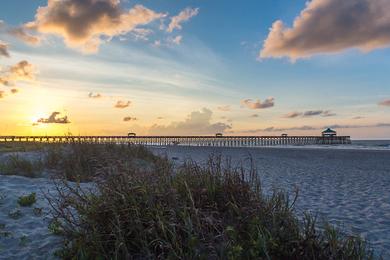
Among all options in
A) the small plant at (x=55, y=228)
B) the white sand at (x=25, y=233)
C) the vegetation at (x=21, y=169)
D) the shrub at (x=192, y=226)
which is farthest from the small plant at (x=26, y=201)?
the vegetation at (x=21, y=169)

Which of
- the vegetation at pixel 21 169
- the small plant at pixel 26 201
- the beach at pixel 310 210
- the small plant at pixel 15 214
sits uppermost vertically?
the vegetation at pixel 21 169

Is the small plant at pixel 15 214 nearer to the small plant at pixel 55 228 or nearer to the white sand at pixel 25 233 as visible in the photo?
the white sand at pixel 25 233

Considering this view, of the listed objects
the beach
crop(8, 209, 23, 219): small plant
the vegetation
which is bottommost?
the beach

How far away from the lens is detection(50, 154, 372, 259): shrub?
4539 millimetres

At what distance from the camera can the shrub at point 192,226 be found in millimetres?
4539

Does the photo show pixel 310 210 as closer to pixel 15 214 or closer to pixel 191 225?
pixel 191 225

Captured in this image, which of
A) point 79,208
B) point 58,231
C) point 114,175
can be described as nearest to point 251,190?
point 114,175

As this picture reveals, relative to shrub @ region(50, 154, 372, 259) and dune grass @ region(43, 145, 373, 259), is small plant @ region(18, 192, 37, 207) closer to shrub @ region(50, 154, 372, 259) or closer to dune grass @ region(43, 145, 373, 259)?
dune grass @ region(43, 145, 373, 259)

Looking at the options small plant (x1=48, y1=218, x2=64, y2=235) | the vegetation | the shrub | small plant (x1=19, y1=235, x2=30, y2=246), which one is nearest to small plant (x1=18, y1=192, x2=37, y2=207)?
small plant (x1=48, y1=218, x2=64, y2=235)

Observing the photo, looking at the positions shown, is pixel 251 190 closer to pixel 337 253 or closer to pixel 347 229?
pixel 337 253

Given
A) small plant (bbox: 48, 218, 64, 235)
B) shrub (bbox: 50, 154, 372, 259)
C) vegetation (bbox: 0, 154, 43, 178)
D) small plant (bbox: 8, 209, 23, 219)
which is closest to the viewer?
shrub (bbox: 50, 154, 372, 259)

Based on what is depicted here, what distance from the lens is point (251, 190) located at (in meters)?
5.68

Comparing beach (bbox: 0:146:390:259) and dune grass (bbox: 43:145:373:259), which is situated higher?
dune grass (bbox: 43:145:373:259)

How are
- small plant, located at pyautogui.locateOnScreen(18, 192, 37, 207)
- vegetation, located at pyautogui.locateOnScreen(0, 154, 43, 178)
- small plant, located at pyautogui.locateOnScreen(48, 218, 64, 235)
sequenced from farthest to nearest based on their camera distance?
vegetation, located at pyautogui.locateOnScreen(0, 154, 43, 178) → small plant, located at pyautogui.locateOnScreen(18, 192, 37, 207) → small plant, located at pyautogui.locateOnScreen(48, 218, 64, 235)
